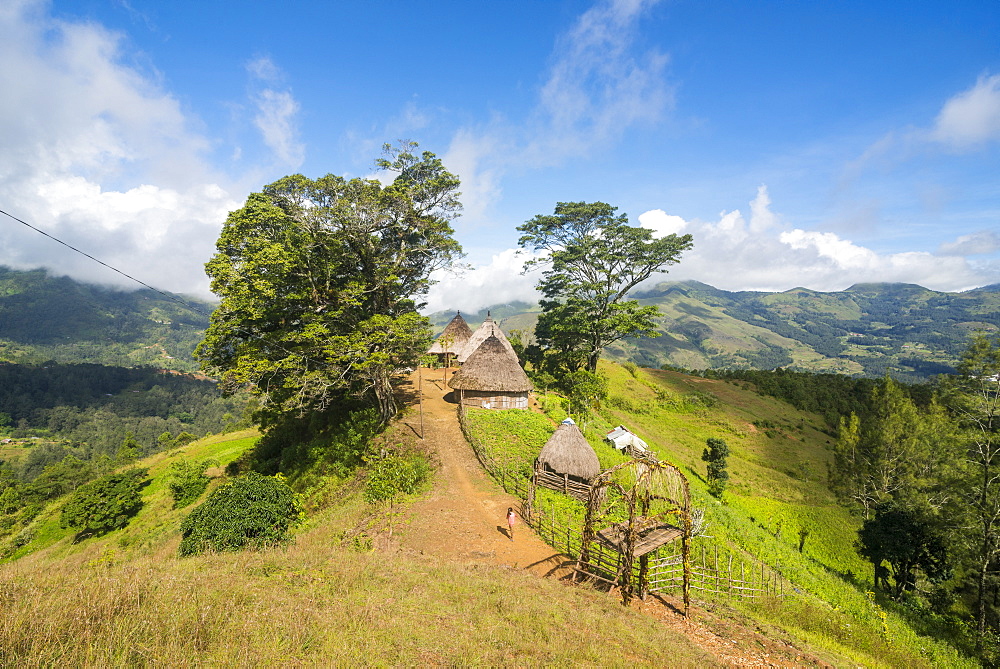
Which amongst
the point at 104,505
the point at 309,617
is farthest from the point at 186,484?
the point at 309,617

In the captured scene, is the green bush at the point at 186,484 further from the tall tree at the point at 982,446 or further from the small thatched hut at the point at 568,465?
the tall tree at the point at 982,446

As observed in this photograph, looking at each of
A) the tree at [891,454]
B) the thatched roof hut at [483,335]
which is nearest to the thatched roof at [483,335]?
the thatched roof hut at [483,335]

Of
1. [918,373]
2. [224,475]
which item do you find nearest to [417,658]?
[224,475]

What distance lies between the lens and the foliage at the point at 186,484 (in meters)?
26.4

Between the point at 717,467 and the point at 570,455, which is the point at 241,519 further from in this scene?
the point at 717,467

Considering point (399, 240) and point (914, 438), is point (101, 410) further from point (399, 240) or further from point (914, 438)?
point (914, 438)

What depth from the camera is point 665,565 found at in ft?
34.7

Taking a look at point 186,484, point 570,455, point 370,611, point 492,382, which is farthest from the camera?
point 186,484

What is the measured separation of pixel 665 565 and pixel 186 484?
31120 mm

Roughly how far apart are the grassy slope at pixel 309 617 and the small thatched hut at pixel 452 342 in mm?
28422

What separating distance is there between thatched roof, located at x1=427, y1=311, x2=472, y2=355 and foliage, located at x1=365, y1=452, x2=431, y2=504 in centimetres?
1858

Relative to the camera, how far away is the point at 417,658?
6039mm

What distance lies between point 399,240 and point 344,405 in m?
11.7

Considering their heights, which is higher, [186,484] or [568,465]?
[568,465]
